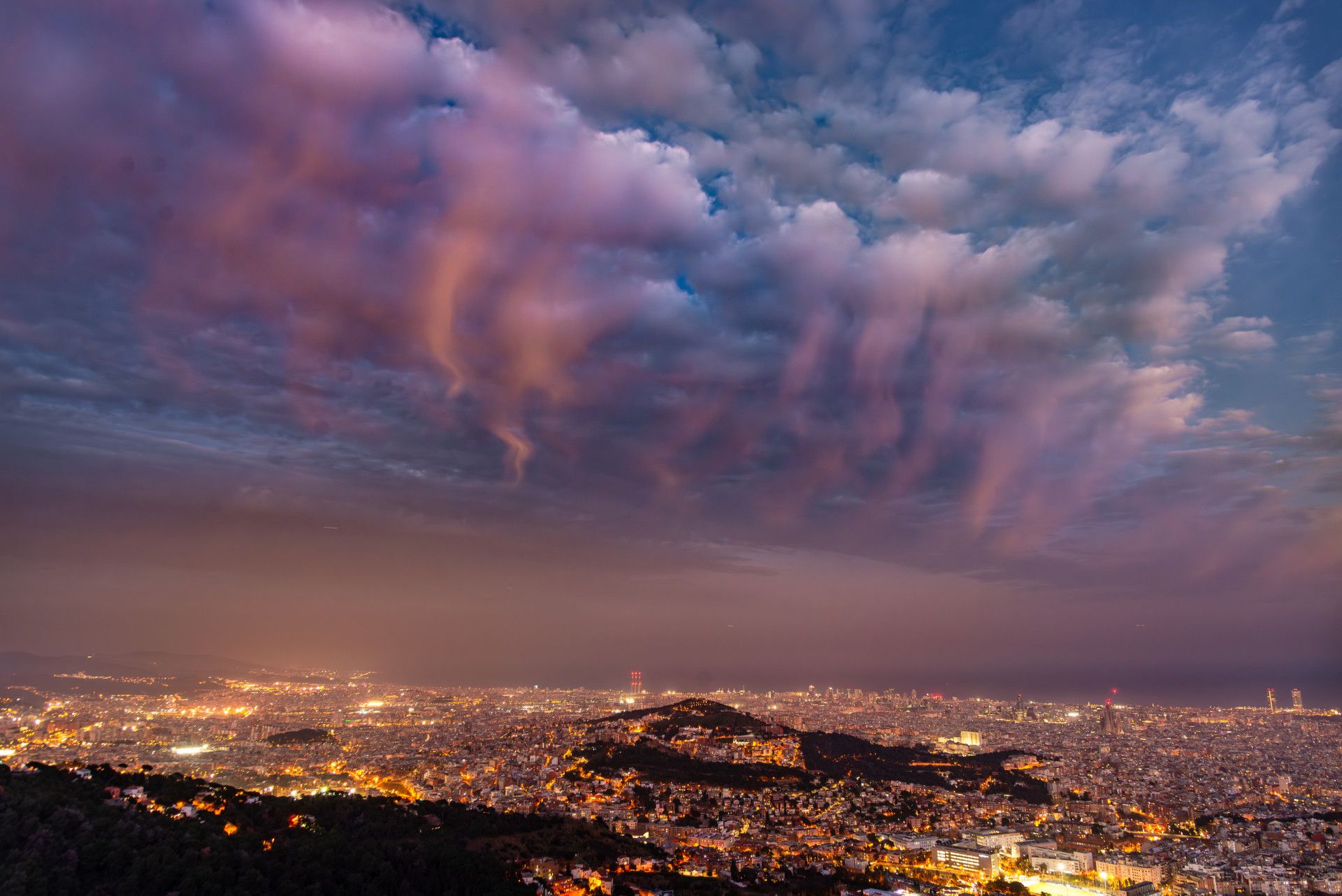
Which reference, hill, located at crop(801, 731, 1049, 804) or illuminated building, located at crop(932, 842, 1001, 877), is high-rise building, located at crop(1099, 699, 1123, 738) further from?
illuminated building, located at crop(932, 842, 1001, 877)

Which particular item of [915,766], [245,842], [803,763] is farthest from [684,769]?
[245,842]

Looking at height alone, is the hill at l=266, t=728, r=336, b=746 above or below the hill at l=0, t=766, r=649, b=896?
below

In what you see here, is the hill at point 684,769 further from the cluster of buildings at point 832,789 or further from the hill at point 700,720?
the hill at point 700,720

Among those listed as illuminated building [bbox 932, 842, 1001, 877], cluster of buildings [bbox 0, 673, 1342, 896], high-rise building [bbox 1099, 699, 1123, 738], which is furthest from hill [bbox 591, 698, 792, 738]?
high-rise building [bbox 1099, 699, 1123, 738]

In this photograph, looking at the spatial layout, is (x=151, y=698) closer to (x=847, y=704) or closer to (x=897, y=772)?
(x=897, y=772)

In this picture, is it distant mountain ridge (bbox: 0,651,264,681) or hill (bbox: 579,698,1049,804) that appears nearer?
hill (bbox: 579,698,1049,804)

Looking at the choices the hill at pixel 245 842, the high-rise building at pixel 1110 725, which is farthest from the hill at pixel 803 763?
the high-rise building at pixel 1110 725

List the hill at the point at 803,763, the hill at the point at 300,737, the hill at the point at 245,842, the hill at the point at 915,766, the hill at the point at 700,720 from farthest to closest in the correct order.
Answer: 1. the hill at the point at 700,720
2. the hill at the point at 300,737
3. the hill at the point at 915,766
4. the hill at the point at 803,763
5. the hill at the point at 245,842

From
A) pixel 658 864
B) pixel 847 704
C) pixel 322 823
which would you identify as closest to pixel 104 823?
pixel 322 823

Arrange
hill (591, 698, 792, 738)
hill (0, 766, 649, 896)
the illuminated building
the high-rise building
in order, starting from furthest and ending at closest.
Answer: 1. the high-rise building
2. hill (591, 698, 792, 738)
3. the illuminated building
4. hill (0, 766, 649, 896)
